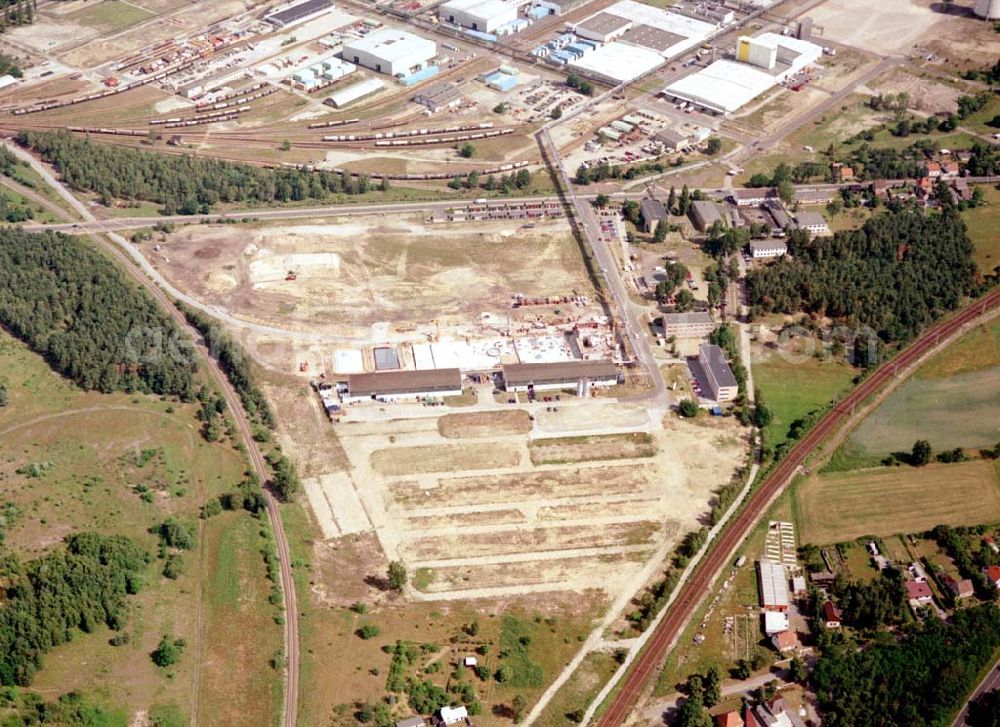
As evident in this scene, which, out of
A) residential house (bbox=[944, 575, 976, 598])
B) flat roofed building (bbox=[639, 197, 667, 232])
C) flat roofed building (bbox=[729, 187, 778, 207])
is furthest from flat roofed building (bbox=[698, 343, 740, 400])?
flat roofed building (bbox=[729, 187, 778, 207])

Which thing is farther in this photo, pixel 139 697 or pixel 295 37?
pixel 295 37

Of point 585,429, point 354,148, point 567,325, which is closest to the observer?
point 585,429

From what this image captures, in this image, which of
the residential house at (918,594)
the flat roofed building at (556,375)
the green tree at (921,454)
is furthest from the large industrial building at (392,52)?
the residential house at (918,594)

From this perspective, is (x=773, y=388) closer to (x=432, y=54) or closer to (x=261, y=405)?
(x=261, y=405)

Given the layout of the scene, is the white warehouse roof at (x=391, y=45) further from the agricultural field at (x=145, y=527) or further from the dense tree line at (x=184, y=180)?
the agricultural field at (x=145, y=527)

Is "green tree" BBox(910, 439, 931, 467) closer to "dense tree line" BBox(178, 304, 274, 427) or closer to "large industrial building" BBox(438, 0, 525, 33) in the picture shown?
"dense tree line" BBox(178, 304, 274, 427)

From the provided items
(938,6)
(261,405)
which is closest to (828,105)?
(938,6)

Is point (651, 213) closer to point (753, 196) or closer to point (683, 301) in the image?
point (753, 196)
